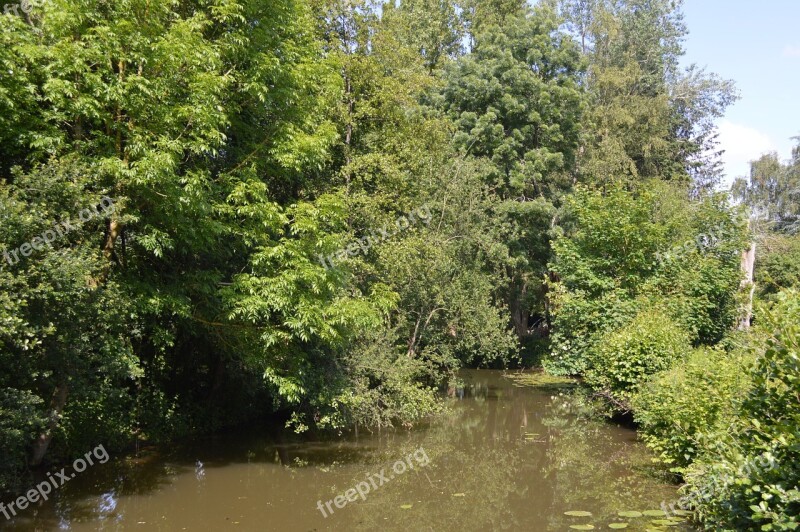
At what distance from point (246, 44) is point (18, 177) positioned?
464 cm

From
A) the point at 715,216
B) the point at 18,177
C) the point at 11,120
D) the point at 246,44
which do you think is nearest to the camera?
the point at 18,177

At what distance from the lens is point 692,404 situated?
942cm

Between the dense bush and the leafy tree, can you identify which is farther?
the leafy tree

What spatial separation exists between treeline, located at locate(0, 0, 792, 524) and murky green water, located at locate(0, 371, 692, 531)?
889 mm

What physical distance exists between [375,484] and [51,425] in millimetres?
5453

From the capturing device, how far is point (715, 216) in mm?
18266

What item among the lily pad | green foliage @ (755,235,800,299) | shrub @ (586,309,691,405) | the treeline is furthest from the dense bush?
green foliage @ (755,235,800,299)

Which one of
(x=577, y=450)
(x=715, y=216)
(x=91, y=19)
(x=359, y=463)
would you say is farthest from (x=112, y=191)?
(x=715, y=216)

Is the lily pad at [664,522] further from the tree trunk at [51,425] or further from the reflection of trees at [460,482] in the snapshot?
the tree trunk at [51,425]

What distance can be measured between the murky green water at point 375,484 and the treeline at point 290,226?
889 millimetres

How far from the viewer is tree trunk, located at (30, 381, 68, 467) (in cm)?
972

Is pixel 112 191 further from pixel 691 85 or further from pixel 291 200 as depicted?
pixel 691 85

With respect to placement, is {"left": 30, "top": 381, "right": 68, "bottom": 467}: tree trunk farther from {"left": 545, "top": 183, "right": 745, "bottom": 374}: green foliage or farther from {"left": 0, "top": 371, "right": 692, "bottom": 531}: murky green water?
{"left": 545, "top": 183, "right": 745, "bottom": 374}: green foliage

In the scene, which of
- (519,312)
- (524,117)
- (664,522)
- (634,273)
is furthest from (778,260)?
(664,522)
